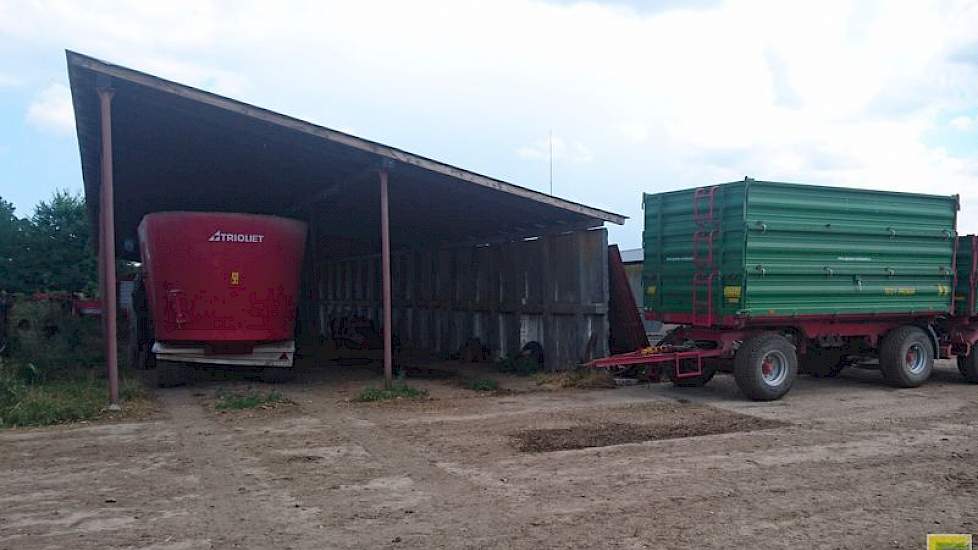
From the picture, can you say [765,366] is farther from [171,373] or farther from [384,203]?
[171,373]

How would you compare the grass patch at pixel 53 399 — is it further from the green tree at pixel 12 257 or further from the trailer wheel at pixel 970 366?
the green tree at pixel 12 257

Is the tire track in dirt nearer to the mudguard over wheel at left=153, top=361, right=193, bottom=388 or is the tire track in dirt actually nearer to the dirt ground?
the dirt ground

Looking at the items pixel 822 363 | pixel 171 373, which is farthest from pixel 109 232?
pixel 822 363

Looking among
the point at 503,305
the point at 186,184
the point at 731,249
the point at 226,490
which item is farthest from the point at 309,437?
the point at 186,184

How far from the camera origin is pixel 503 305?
17.0m

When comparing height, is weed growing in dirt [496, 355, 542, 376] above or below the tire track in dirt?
above

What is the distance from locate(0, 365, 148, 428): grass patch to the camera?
993 centimetres

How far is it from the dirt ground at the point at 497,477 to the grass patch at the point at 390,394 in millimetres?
532

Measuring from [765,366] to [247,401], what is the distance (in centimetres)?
760

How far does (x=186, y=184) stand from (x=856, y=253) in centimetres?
1389

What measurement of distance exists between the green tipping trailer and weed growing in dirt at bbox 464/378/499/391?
200cm

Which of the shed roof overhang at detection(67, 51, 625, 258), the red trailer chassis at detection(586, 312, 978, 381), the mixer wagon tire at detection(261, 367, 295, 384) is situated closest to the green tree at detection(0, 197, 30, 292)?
the shed roof overhang at detection(67, 51, 625, 258)

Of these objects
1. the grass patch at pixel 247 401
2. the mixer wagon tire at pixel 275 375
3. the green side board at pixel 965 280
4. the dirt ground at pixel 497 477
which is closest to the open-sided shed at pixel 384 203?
the grass patch at pixel 247 401

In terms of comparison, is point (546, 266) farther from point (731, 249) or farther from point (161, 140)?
point (161, 140)
